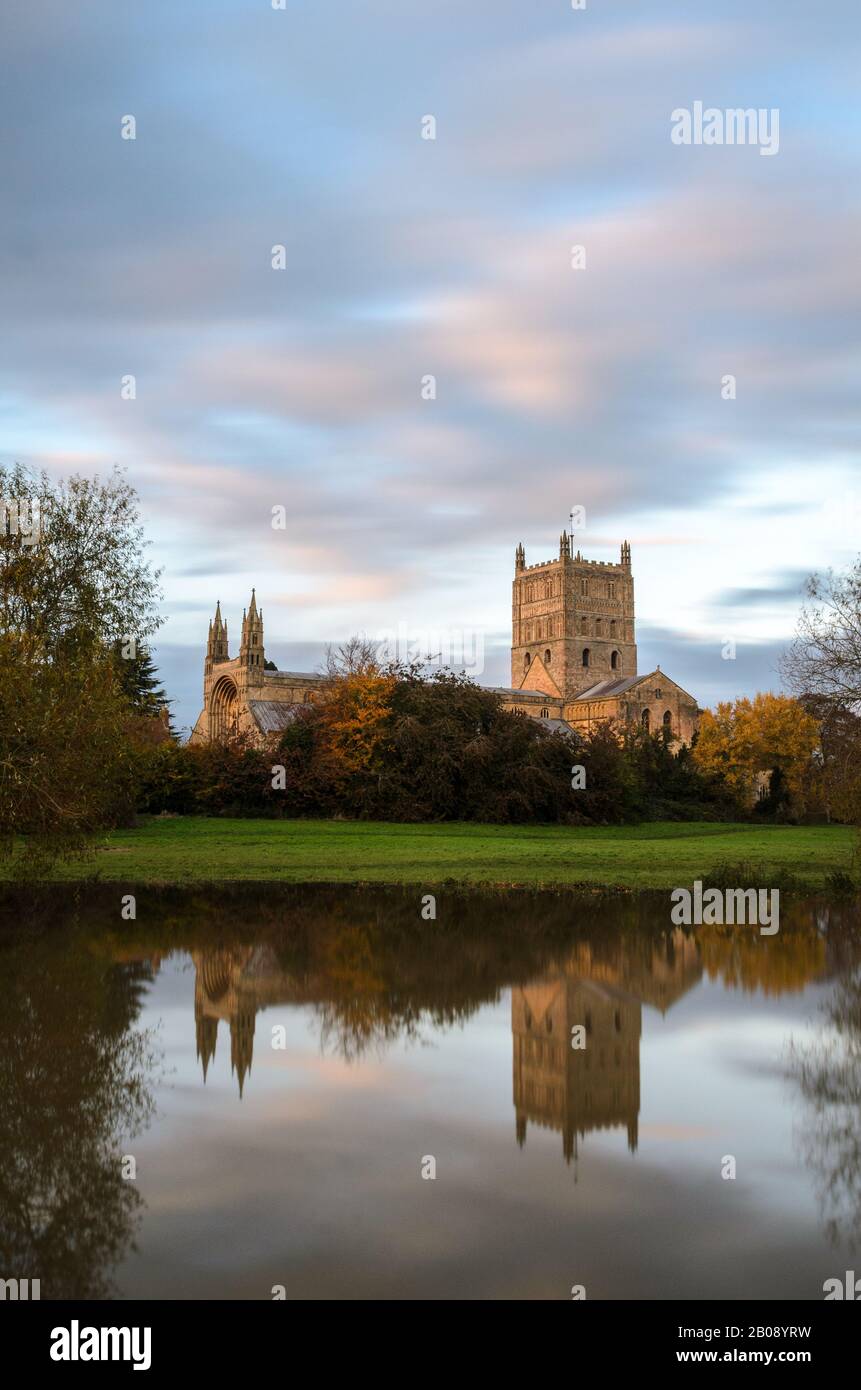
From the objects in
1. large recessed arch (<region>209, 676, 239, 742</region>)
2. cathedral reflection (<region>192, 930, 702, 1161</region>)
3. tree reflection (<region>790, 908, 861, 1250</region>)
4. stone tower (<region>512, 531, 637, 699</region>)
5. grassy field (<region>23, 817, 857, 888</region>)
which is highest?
stone tower (<region>512, 531, 637, 699</region>)

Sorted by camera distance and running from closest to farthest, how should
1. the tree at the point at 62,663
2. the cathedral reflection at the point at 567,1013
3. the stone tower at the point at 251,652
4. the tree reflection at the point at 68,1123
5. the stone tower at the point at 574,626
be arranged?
the tree reflection at the point at 68,1123 → the cathedral reflection at the point at 567,1013 → the tree at the point at 62,663 → the stone tower at the point at 251,652 → the stone tower at the point at 574,626

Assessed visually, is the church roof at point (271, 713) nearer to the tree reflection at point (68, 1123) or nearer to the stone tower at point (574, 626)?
the tree reflection at point (68, 1123)

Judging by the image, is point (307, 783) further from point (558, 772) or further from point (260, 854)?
point (260, 854)

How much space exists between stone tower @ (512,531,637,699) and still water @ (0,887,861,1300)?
11973 centimetres

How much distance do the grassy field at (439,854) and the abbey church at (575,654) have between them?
56.9 m

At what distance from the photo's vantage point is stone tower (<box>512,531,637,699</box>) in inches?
5389

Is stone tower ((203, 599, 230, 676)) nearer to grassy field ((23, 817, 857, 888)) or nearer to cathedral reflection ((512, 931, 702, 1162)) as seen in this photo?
grassy field ((23, 817, 857, 888))

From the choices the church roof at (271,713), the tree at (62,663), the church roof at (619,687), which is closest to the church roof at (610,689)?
the church roof at (619,687)

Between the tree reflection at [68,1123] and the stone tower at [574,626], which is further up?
the stone tower at [574,626]

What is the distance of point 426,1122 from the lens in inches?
355

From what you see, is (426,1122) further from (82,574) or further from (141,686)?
(141,686)

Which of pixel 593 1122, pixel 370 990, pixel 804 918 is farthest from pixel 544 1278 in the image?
pixel 804 918

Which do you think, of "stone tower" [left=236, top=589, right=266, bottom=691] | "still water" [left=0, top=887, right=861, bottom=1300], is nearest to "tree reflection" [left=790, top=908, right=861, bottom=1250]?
"still water" [left=0, top=887, right=861, bottom=1300]

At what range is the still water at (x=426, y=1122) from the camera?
6527 millimetres
